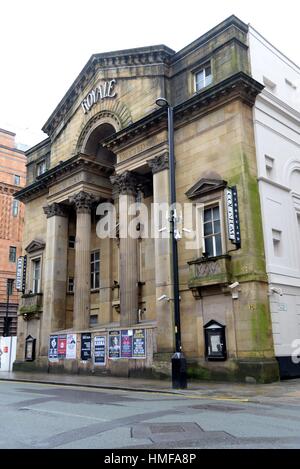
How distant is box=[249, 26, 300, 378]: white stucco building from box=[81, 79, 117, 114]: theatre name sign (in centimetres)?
947

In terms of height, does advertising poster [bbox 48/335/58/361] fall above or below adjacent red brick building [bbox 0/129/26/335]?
below

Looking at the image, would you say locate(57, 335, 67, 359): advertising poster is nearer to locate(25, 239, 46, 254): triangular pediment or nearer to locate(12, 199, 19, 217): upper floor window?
locate(25, 239, 46, 254): triangular pediment

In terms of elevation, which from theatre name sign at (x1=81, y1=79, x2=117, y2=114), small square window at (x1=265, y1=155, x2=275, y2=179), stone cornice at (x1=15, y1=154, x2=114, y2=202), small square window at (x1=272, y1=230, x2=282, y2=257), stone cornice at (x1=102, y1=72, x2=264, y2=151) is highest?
theatre name sign at (x1=81, y1=79, x2=117, y2=114)

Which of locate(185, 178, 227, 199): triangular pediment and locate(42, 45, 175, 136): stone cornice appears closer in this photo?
locate(185, 178, 227, 199): triangular pediment

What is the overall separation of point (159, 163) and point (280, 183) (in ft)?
21.0

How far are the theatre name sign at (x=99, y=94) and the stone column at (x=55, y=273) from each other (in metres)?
7.23

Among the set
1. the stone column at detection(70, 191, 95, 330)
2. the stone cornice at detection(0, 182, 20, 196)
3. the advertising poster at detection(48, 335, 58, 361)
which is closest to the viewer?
the stone column at detection(70, 191, 95, 330)

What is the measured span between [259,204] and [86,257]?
12645 mm

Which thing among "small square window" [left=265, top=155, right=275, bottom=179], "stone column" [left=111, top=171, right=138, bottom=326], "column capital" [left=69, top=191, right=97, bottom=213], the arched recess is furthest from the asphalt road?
the arched recess

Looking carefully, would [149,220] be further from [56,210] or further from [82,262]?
[56,210]

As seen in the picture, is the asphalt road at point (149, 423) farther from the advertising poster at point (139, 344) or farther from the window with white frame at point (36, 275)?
the window with white frame at point (36, 275)

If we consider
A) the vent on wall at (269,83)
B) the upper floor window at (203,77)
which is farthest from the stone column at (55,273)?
the vent on wall at (269,83)

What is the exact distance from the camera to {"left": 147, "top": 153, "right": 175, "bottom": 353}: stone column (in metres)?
22.5

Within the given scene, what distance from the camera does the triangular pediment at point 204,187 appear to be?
21.8 m
